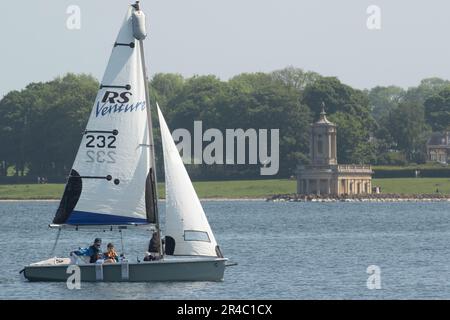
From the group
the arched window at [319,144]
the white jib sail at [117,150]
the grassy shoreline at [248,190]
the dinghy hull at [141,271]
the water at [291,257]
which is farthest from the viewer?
the arched window at [319,144]

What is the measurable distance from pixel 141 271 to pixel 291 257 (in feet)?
69.4

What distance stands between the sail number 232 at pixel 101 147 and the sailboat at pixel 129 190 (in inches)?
1.4

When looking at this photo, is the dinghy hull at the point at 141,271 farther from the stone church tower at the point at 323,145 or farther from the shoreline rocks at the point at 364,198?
the stone church tower at the point at 323,145

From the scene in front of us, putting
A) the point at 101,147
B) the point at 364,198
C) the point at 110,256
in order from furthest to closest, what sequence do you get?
the point at 364,198 < the point at 101,147 < the point at 110,256

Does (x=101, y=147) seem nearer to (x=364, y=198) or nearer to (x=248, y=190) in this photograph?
(x=364, y=198)

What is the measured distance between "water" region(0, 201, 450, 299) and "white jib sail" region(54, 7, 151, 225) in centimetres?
303

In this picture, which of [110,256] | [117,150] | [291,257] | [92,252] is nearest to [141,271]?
[110,256]

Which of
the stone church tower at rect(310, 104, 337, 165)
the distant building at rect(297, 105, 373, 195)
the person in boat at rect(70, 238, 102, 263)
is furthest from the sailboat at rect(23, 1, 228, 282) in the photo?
the stone church tower at rect(310, 104, 337, 165)

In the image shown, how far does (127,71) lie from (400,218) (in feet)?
265

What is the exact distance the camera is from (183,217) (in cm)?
5038

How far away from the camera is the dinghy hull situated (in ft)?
161

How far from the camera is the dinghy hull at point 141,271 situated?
1937 inches

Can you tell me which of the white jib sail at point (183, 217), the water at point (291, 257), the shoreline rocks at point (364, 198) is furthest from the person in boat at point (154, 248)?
the shoreline rocks at point (364, 198)
